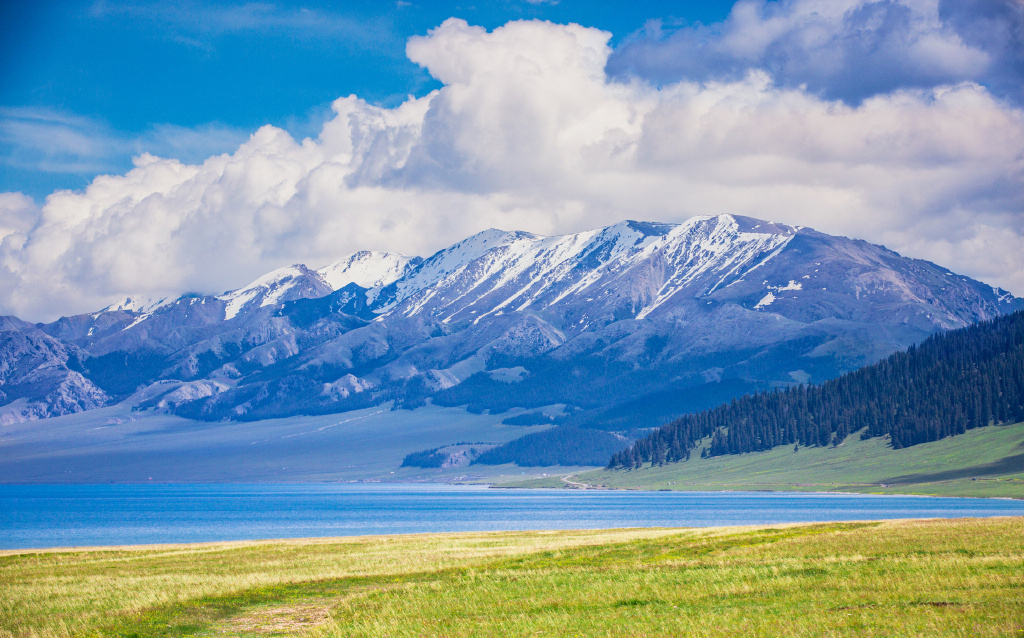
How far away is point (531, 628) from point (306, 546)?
42626mm

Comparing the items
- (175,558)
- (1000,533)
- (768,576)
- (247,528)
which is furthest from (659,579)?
(247,528)

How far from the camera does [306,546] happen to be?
7088 cm

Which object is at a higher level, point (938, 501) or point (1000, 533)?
point (1000, 533)

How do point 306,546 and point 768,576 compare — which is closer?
point 768,576

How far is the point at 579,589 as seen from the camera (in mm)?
40031

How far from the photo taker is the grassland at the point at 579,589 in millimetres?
30938

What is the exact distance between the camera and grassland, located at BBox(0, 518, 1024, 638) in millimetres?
30938

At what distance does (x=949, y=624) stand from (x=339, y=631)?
19328 millimetres

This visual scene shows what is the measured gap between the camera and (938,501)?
189000 mm

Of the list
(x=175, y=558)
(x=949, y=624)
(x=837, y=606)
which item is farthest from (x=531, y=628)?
(x=175, y=558)

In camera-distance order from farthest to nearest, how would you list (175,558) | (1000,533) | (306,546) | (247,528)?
(247,528) < (306,546) < (175,558) < (1000,533)

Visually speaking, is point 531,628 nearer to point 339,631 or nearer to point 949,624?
point 339,631

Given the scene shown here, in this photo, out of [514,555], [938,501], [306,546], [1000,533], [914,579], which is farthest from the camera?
[938,501]

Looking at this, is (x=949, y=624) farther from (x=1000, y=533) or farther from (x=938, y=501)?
(x=938, y=501)
